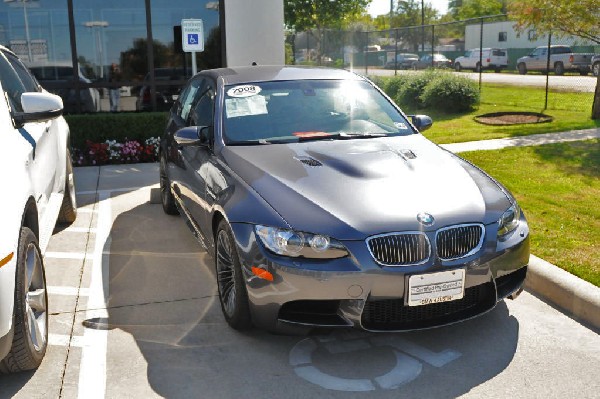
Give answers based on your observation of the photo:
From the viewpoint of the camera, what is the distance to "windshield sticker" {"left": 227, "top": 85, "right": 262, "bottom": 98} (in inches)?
216

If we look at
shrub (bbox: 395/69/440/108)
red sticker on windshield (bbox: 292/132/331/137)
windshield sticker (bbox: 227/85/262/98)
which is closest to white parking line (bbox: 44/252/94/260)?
windshield sticker (bbox: 227/85/262/98)

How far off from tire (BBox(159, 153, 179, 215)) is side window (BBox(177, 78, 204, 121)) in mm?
607

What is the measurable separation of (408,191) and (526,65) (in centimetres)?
3670

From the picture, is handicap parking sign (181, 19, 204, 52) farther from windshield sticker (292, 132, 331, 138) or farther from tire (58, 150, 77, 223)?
windshield sticker (292, 132, 331, 138)

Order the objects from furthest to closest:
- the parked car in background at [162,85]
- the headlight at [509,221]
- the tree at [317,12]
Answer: the tree at [317,12], the parked car in background at [162,85], the headlight at [509,221]

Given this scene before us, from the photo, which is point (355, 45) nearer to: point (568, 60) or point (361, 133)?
point (568, 60)

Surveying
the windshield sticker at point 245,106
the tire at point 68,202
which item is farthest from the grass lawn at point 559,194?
the tire at point 68,202

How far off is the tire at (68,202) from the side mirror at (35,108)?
2.21 meters

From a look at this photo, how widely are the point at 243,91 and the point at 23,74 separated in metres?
2.07

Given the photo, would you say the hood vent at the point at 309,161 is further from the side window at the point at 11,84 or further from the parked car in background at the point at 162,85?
the parked car in background at the point at 162,85

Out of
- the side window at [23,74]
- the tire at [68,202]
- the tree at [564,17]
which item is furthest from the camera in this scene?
the tree at [564,17]

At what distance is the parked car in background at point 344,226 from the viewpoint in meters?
3.79

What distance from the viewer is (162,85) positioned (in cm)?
1186

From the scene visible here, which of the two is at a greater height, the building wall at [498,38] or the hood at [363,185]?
the building wall at [498,38]
